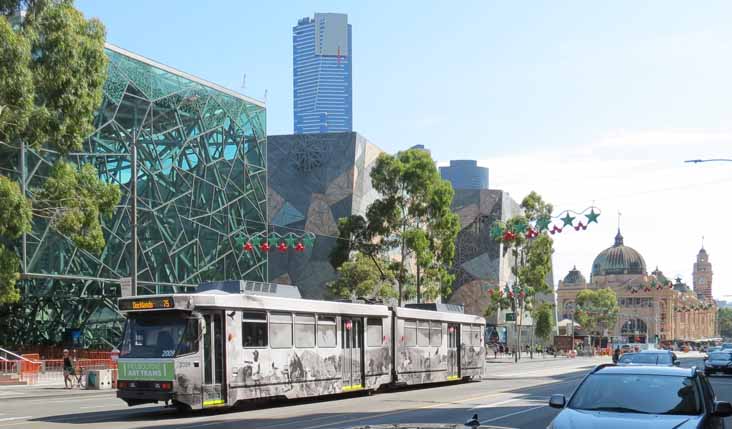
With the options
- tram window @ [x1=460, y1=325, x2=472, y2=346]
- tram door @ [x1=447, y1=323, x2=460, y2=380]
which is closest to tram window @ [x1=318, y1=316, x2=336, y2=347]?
tram door @ [x1=447, y1=323, x2=460, y2=380]

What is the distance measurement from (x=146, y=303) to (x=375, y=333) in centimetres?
941

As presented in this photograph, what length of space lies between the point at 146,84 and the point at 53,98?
2749 centimetres

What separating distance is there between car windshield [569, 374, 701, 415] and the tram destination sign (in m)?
12.2

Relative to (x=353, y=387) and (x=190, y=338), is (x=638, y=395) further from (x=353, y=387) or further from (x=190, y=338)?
(x=353, y=387)

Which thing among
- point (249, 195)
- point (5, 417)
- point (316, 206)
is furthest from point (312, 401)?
point (316, 206)

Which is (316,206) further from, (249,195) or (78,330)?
(78,330)

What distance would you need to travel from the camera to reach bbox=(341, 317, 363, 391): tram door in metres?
27.1

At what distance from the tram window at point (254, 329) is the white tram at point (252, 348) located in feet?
0.08

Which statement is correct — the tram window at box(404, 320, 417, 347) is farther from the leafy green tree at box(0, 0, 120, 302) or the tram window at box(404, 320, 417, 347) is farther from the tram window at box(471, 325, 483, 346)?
the leafy green tree at box(0, 0, 120, 302)

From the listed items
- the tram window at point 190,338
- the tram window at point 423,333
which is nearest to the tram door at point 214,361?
the tram window at point 190,338

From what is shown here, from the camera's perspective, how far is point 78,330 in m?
56.3

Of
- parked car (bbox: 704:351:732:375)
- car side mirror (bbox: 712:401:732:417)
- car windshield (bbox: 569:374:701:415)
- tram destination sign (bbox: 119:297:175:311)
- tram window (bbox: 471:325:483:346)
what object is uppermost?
tram destination sign (bbox: 119:297:175:311)

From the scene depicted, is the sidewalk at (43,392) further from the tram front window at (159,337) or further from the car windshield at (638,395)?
the car windshield at (638,395)

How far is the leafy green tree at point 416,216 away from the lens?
54750 mm
